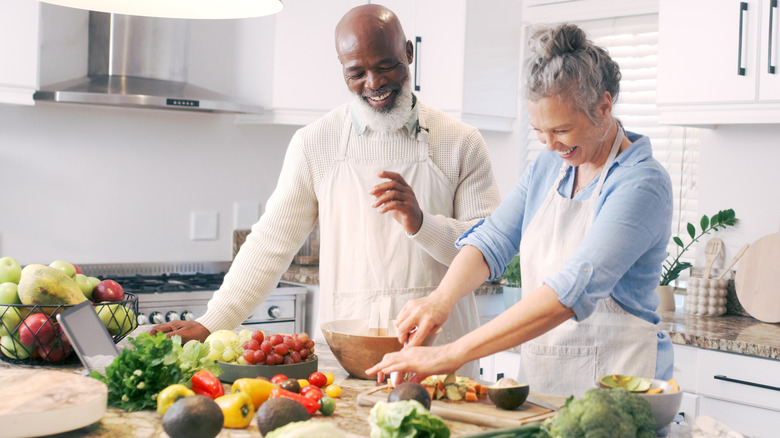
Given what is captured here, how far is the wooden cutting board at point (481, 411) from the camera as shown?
1314 mm

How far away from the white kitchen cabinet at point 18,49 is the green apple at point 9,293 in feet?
5.77

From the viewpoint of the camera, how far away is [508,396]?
1348mm

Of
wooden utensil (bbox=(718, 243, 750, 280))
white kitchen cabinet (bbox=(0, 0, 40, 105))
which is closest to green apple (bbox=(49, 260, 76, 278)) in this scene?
white kitchen cabinet (bbox=(0, 0, 40, 105))

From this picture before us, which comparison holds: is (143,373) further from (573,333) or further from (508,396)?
(573,333)

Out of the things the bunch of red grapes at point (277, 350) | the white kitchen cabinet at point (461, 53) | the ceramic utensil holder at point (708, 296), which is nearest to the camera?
the bunch of red grapes at point (277, 350)

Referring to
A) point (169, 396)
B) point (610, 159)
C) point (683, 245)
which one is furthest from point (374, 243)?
point (683, 245)

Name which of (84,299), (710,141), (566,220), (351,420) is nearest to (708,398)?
Answer: (710,141)

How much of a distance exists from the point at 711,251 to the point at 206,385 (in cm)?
256

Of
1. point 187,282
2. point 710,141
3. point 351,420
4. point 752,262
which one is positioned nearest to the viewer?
point 351,420

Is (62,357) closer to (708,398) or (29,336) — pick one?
(29,336)

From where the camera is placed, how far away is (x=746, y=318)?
3213 millimetres

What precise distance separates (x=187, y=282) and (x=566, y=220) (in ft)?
7.55

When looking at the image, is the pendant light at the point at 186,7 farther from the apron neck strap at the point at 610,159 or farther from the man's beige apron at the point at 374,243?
the apron neck strap at the point at 610,159

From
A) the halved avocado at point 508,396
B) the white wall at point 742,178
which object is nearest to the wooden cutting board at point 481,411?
the halved avocado at point 508,396
